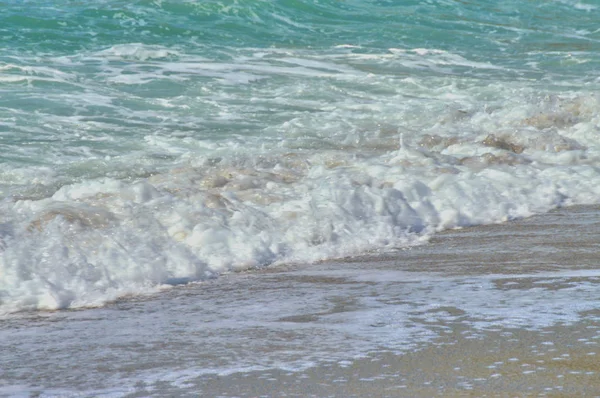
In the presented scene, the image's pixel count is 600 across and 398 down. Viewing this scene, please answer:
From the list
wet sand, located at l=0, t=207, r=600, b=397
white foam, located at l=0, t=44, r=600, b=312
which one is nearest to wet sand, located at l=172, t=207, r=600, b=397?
wet sand, located at l=0, t=207, r=600, b=397

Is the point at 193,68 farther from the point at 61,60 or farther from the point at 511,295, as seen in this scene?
the point at 511,295

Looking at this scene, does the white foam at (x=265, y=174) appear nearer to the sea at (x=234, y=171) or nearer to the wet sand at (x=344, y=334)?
the sea at (x=234, y=171)

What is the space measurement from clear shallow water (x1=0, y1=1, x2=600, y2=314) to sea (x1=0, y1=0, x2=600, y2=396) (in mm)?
21

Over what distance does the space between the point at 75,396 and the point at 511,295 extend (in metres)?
1.73

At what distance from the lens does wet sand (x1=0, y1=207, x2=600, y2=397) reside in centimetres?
278

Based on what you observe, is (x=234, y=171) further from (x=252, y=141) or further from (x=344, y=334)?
(x=344, y=334)

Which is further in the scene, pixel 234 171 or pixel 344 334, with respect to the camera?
pixel 234 171

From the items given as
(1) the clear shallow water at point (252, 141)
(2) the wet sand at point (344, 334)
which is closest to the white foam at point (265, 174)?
(1) the clear shallow water at point (252, 141)

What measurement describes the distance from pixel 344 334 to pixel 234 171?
317 cm

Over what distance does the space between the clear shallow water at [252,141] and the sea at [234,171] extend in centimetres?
2

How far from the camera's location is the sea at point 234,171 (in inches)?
142

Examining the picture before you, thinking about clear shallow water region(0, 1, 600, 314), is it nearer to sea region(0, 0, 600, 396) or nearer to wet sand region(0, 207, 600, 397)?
sea region(0, 0, 600, 396)

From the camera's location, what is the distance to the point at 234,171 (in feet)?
20.8

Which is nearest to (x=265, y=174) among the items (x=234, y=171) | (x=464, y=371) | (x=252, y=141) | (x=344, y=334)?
(x=234, y=171)
